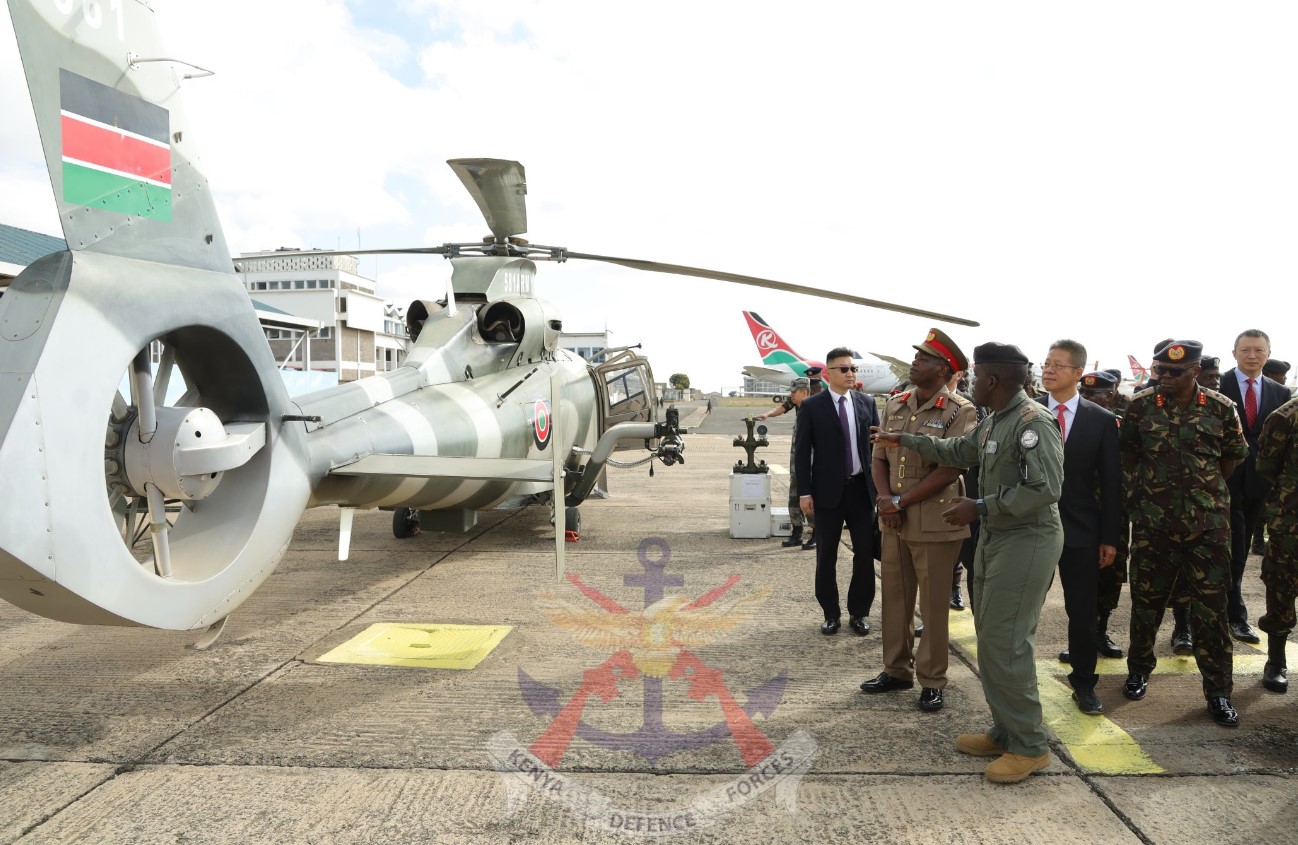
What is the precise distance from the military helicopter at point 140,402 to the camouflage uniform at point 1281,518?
3689mm

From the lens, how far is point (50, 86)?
9.30 feet

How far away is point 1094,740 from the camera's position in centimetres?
374

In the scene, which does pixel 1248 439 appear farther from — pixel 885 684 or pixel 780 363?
pixel 780 363

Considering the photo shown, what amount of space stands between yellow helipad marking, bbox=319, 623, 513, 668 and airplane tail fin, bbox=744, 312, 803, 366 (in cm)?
4778

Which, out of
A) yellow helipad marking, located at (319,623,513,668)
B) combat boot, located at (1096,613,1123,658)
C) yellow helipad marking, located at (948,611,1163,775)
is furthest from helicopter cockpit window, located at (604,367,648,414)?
yellow helipad marking, located at (948,611,1163,775)

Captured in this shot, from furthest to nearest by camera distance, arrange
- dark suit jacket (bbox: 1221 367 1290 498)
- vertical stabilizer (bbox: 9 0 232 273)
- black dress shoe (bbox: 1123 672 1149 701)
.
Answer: dark suit jacket (bbox: 1221 367 1290 498) → black dress shoe (bbox: 1123 672 1149 701) → vertical stabilizer (bbox: 9 0 232 273)

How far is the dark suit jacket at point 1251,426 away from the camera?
17.1 ft

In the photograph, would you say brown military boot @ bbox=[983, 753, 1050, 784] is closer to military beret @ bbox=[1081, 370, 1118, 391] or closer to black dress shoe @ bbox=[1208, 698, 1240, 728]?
black dress shoe @ bbox=[1208, 698, 1240, 728]

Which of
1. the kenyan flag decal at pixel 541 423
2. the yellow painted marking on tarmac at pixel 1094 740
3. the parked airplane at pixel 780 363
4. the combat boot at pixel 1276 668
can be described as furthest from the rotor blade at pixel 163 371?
the parked airplane at pixel 780 363

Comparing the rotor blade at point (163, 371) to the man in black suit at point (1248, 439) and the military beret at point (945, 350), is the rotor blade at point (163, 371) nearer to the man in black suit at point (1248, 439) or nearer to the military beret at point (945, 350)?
the military beret at point (945, 350)

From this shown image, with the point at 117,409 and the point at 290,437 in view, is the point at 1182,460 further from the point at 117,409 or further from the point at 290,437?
the point at 117,409

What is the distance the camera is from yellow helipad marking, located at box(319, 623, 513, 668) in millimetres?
4801

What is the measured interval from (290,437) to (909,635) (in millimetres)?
3424
